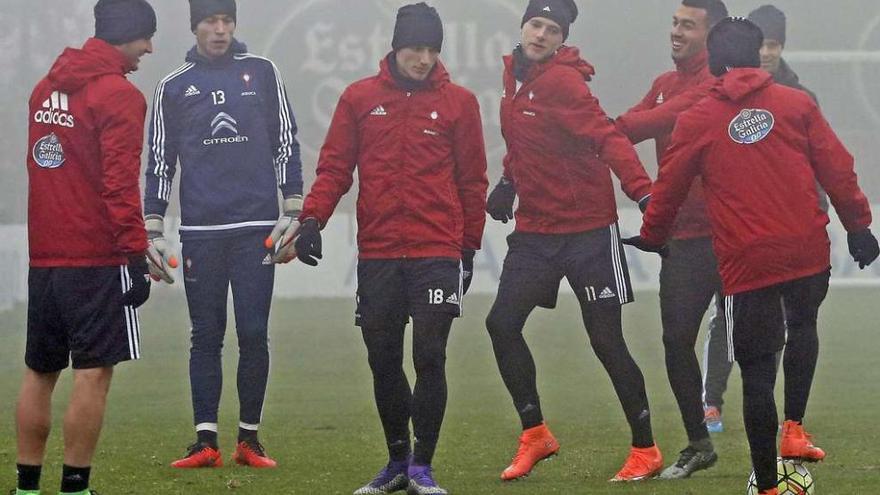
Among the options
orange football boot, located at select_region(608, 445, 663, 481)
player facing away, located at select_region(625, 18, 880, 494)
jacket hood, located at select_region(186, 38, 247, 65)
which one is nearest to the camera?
player facing away, located at select_region(625, 18, 880, 494)

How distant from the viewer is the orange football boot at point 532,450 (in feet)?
23.3

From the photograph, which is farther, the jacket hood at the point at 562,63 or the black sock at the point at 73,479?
the jacket hood at the point at 562,63

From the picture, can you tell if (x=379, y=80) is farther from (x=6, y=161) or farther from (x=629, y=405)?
(x=6, y=161)

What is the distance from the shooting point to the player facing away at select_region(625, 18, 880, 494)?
586cm

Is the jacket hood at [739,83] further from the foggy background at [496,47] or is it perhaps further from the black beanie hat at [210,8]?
the foggy background at [496,47]

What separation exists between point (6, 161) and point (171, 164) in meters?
20.8

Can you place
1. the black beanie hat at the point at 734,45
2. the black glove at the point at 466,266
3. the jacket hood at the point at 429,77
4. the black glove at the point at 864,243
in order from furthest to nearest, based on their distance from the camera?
1. the black glove at the point at 466,266
2. the jacket hood at the point at 429,77
3. the black glove at the point at 864,243
4. the black beanie hat at the point at 734,45

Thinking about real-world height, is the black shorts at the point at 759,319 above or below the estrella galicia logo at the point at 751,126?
below

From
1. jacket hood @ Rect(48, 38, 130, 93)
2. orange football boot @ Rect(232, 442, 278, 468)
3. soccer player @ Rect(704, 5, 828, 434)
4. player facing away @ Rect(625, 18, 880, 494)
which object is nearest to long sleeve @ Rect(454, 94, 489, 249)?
player facing away @ Rect(625, 18, 880, 494)

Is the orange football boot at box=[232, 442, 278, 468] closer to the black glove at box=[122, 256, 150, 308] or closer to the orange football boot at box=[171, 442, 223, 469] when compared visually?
the orange football boot at box=[171, 442, 223, 469]

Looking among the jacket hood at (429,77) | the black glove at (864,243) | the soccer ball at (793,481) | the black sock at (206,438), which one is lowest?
the black sock at (206,438)

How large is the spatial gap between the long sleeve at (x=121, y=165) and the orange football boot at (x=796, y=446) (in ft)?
8.24

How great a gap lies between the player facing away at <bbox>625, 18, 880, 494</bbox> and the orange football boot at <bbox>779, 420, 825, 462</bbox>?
46 centimetres

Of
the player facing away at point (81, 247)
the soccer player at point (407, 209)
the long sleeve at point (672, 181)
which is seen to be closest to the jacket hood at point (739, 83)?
the long sleeve at point (672, 181)
